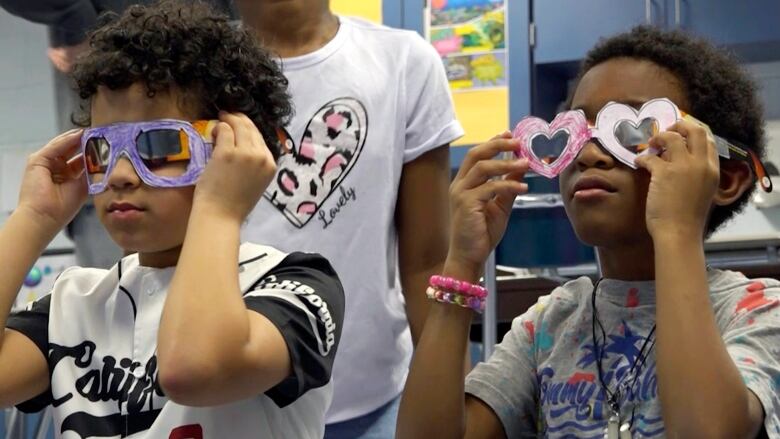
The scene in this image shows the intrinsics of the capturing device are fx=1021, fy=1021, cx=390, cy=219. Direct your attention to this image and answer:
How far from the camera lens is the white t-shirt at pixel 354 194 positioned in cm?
138

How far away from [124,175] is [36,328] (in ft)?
0.74

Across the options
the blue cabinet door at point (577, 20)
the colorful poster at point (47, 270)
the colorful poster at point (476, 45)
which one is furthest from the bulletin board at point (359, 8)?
the colorful poster at point (47, 270)

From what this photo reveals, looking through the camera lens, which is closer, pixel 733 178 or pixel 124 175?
pixel 124 175

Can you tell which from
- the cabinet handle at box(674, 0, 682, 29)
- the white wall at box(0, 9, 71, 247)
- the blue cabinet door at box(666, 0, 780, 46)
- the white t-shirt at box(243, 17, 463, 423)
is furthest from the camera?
the cabinet handle at box(674, 0, 682, 29)

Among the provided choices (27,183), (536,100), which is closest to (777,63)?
(536,100)

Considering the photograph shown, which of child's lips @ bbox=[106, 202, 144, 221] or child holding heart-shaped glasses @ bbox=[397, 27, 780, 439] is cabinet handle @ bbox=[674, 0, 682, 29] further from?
child's lips @ bbox=[106, 202, 144, 221]

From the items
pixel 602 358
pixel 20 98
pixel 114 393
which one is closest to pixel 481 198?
pixel 602 358

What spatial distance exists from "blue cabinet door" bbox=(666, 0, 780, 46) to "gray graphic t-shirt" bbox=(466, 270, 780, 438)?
271 cm

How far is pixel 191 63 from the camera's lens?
1.17 metres

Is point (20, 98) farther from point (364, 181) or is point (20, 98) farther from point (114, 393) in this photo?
point (114, 393)

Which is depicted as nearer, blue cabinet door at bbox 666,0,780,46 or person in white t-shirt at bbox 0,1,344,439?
person in white t-shirt at bbox 0,1,344,439

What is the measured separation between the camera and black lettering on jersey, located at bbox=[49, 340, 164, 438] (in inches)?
42.4

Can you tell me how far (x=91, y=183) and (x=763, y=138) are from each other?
0.85 m


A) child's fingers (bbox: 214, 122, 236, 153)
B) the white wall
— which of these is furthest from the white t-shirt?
the white wall
